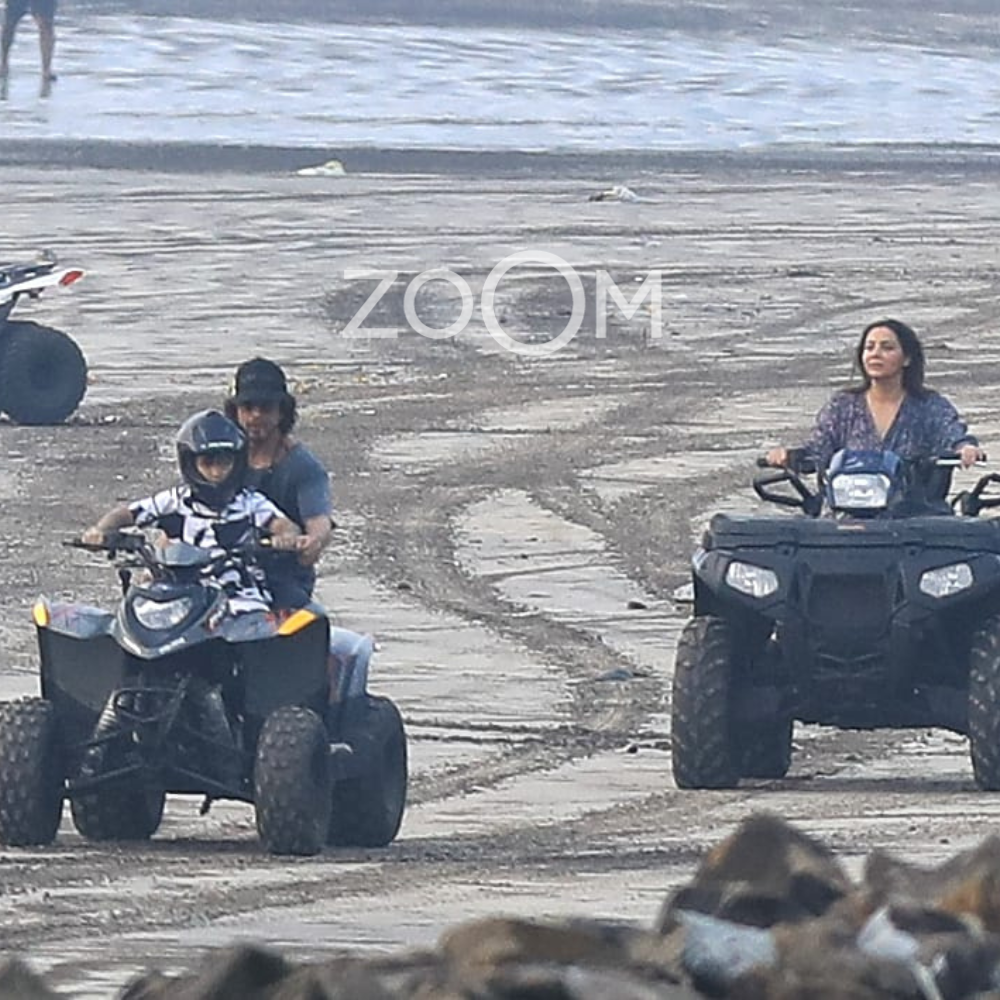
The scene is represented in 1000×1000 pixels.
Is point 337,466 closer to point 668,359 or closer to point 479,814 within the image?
point 668,359

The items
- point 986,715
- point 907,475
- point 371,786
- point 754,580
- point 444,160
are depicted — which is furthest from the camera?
point 444,160

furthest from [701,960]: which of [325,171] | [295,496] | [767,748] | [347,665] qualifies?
[325,171]

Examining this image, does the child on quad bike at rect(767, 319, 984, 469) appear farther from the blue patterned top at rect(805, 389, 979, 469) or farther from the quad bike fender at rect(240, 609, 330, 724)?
the quad bike fender at rect(240, 609, 330, 724)

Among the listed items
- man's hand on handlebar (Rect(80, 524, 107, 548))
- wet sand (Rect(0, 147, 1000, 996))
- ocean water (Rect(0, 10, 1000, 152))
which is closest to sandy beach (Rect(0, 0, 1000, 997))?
wet sand (Rect(0, 147, 1000, 996))

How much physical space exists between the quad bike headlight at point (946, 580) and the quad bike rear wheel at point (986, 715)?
22 centimetres

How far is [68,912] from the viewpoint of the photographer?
31.6 ft

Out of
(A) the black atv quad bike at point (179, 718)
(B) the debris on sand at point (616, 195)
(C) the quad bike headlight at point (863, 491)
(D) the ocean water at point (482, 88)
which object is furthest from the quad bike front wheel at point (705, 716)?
(D) the ocean water at point (482, 88)

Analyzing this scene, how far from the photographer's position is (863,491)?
12.3 metres

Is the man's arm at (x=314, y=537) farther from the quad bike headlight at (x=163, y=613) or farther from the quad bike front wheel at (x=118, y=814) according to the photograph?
the quad bike front wheel at (x=118, y=814)

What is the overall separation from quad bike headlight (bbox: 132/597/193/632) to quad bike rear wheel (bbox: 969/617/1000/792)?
271 cm

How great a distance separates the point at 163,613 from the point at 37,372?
37.4ft

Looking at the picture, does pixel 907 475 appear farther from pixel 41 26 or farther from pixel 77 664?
pixel 41 26

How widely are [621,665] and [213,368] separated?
10.2 metres

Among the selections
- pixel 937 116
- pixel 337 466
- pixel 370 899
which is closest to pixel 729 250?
pixel 337 466
